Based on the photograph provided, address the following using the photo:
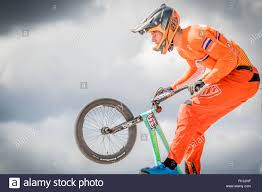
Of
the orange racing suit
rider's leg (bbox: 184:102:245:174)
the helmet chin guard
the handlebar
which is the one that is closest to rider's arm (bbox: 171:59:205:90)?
the orange racing suit

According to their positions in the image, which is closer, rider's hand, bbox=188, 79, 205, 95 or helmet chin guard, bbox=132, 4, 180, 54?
rider's hand, bbox=188, 79, 205, 95

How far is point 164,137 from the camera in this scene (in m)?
9.16

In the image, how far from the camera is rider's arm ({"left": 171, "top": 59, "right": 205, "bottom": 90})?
9.75 meters

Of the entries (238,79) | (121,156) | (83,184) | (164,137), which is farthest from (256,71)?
(83,184)

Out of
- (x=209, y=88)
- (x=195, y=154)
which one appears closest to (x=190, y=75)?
(x=209, y=88)

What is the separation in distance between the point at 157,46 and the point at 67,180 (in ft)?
10.0

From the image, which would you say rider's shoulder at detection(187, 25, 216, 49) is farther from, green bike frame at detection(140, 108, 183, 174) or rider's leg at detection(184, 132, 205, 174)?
rider's leg at detection(184, 132, 205, 174)

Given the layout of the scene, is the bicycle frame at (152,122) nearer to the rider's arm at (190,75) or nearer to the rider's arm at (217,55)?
the rider's arm at (190,75)

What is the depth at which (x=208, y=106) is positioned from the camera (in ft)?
29.0

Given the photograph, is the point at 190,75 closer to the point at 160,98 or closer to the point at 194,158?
the point at 160,98

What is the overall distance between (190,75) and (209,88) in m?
0.91

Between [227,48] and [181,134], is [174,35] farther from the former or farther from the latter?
[181,134]

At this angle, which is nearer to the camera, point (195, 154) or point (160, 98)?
point (160, 98)

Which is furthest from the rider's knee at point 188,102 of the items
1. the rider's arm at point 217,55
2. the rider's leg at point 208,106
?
the rider's arm at point 217,55
